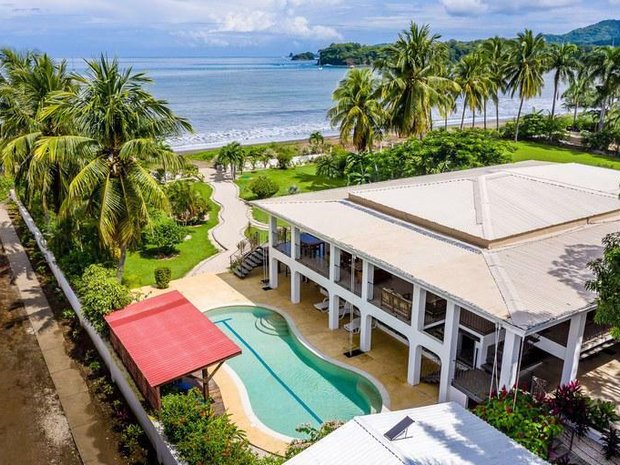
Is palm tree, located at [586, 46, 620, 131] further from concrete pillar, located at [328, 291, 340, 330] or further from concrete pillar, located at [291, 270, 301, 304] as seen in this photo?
concrete pillar, located at [328, 291, 340, 330]

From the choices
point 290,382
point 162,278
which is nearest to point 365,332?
point 290,382

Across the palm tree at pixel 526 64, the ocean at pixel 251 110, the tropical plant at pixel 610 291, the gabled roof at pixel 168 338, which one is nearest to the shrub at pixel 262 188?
the ocean at pixel 251 110

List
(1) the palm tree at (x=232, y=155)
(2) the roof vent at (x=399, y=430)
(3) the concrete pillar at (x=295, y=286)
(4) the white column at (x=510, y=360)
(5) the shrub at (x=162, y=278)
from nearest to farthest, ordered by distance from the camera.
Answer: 1. (2) the roof vent at (x=399, y=430)
2. (4) the white column at (x=510, y=360)
3. (3) the concrete pillar at (x=295, y=286)
4. (5) the shrub at (x=162, y=278)
5. (1) the palm tree at (x=232, y=155)

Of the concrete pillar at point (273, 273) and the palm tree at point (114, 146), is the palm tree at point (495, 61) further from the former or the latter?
the palm tree at point (114, 146)

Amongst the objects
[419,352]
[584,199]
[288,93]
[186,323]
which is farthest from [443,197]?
[288,93]

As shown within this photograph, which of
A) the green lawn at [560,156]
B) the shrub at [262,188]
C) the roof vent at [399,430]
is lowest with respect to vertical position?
the shrub at [262,188]

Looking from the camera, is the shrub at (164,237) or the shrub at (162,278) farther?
the shrub at (164,237)

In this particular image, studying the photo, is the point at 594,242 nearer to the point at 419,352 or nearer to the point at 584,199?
the point at 584,199
